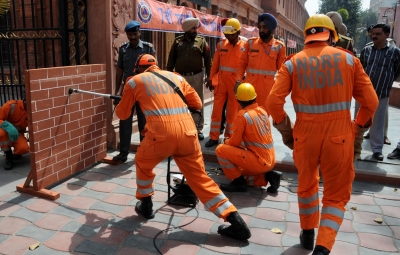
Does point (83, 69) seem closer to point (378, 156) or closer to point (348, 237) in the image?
point (348, 237)

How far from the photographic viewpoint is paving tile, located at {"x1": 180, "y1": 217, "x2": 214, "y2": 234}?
3.60m

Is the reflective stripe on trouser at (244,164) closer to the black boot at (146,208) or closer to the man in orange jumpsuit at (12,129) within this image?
the black boot at (146,208)

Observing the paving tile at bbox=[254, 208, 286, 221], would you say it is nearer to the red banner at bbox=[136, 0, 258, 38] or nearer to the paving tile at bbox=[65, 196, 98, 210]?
the paving tile at bbox=[65, 196, 98, 210]

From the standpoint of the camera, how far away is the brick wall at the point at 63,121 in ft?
13.6

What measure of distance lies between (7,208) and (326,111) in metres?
3.34

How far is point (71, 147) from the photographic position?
4.82 m

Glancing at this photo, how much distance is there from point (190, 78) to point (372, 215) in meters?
3.52

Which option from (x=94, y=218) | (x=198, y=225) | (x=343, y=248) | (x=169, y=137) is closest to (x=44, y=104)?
(x=94, y=218)

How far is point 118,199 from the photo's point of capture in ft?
Answer: 13.9

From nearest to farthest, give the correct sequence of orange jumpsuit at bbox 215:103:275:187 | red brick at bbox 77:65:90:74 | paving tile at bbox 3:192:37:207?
paving tile at bbox 3:192:37:207 < orange jumpsuit at bbox 215:103:275:187 < red brick at bbox 77:65:90:74

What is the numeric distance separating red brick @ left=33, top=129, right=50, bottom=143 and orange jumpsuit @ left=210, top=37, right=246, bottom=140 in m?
2.61

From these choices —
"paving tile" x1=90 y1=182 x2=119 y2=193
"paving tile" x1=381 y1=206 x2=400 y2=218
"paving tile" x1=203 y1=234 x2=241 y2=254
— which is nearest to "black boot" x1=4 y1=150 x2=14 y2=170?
"paving tile" x1=90 y1=182 x2=119 y2=193

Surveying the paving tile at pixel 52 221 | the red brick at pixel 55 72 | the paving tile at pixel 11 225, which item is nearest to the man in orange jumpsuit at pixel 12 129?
the red brick at pixel 55 72

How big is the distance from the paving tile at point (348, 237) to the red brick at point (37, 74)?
351 cm
